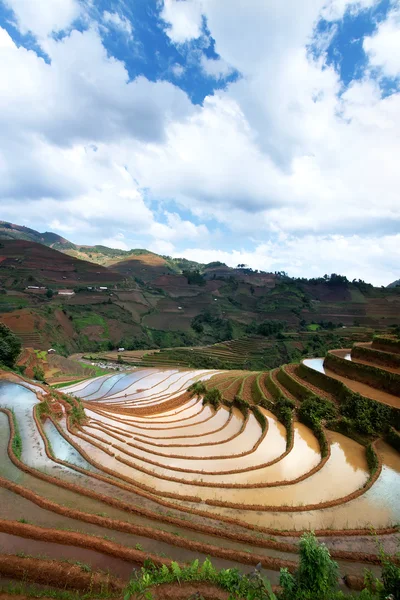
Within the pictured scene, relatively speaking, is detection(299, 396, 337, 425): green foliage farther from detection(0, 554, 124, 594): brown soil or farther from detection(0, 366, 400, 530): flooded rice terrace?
detection(0, 554, 124, 594): brown soil

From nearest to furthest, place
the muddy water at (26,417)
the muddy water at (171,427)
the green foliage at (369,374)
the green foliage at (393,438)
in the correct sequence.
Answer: the muddy water at (26,417)
the green foliage at (393,438)
the green foliage at (369,374)
the muddy water at (171,427)

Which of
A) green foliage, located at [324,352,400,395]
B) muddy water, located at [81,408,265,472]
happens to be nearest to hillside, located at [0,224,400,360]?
green foliage, located at [324,352,400,395]

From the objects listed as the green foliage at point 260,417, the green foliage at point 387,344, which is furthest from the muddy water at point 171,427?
the green foliage at point 387,344

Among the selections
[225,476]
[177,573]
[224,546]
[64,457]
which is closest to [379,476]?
[225,476]

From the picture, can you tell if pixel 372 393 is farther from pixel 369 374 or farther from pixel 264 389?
pixel 264 389

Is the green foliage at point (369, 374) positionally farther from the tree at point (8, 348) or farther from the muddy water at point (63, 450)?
the tree at point (8, 348)

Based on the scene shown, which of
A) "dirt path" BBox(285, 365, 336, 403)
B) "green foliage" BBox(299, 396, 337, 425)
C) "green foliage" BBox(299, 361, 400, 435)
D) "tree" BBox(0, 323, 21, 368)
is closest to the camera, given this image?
"green foliage" BBox(299, 361, 400, 435)

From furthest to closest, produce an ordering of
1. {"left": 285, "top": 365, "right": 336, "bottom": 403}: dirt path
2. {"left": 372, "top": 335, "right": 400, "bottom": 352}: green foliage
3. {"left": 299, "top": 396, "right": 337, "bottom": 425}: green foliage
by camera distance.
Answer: {"left": 372, "top": 335, "right": 400, "bottom": 352}: green foliage, {"left": 285, "top": 365, "right": 336, "bottom": 403}: dirt path, {"left": 299, "top": 396, "right": 337, "bottom": 425}: green foliage
